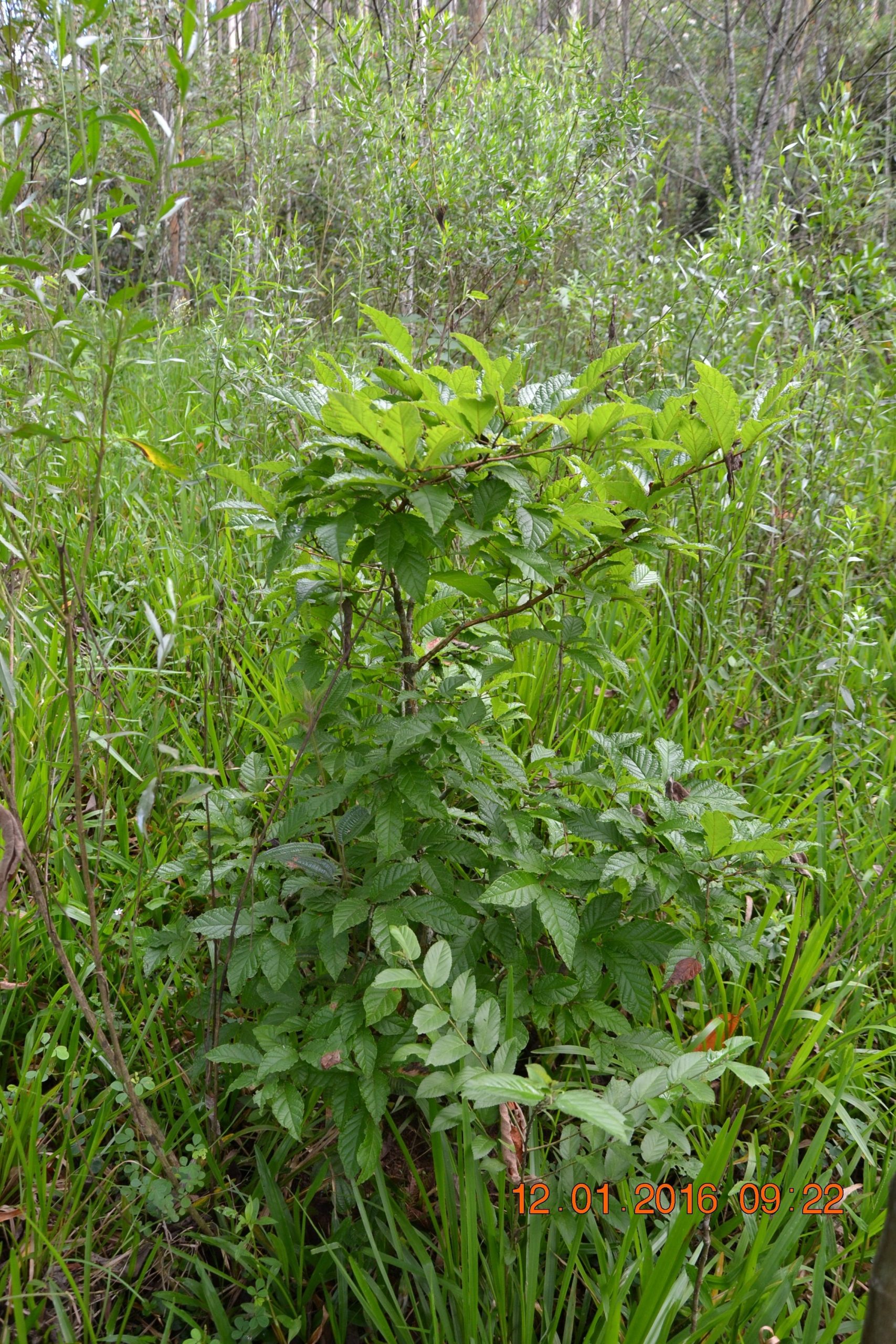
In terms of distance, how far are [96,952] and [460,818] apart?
634 millimetres

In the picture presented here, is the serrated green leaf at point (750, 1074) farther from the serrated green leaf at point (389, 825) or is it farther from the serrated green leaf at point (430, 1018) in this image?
the serrated green leaf at point (389, 825)

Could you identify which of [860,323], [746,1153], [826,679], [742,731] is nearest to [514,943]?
[746,1153]

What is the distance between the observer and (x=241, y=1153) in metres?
1.55

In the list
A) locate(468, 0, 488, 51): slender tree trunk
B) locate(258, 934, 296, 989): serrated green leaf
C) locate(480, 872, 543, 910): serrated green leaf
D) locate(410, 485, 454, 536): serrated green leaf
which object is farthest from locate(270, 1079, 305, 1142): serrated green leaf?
locate(468, 0, 488, 51): slender tree trunk

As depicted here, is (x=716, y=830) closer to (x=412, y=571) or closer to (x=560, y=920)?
(x=560, y=920)

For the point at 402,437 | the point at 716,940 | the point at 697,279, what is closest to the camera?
the point at 402,437

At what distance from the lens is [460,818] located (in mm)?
1560

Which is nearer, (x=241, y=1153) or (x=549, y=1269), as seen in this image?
(x=549, y=1269)

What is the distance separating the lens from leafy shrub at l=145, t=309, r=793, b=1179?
1173 millimetres

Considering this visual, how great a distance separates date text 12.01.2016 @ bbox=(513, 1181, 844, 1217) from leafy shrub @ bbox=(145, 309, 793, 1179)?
0.07 m

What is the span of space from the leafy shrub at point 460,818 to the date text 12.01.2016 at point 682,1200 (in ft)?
0.22

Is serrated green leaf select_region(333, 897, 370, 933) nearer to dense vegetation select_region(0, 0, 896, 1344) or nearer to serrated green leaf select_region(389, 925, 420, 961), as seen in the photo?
dense vegetation select_region(0, 0, 896, 1344)

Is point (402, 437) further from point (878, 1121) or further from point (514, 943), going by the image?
point (878, 1121)

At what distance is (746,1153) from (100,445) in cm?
157
